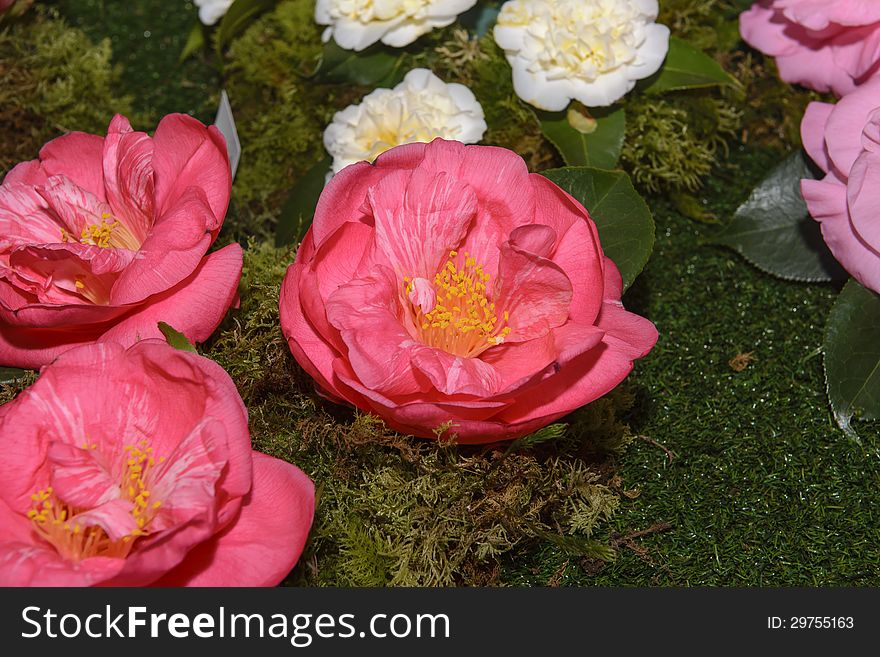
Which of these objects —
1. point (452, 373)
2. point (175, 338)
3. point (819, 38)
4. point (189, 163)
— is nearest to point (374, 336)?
point (452, 373)

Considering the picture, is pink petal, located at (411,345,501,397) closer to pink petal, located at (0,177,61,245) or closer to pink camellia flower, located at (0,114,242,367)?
pink camellia flower, located at (0,114,242,367)

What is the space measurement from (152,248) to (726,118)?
0.75 meters

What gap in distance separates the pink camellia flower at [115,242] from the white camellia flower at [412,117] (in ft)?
0.81

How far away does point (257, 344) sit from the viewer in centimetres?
94

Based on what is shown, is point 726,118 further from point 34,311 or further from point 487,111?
point 34,311

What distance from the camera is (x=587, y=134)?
1123mm

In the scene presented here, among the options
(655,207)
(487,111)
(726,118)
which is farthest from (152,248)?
(726,118)

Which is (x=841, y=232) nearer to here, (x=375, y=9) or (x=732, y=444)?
(x=732, y=444)

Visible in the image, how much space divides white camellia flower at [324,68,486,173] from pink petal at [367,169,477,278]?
275 mm

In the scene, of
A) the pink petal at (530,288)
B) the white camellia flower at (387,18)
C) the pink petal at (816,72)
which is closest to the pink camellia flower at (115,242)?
the pink petal at (530,288)

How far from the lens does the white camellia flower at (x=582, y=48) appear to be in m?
1.09

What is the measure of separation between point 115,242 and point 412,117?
1.13 feet

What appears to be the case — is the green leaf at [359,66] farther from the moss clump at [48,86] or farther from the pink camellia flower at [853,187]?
the pink camellia flower at [853,187]

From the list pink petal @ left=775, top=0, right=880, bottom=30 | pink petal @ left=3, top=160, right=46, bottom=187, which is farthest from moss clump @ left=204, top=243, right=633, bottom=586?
pink petal @ left=775, top=0, right=880, bottom=30
